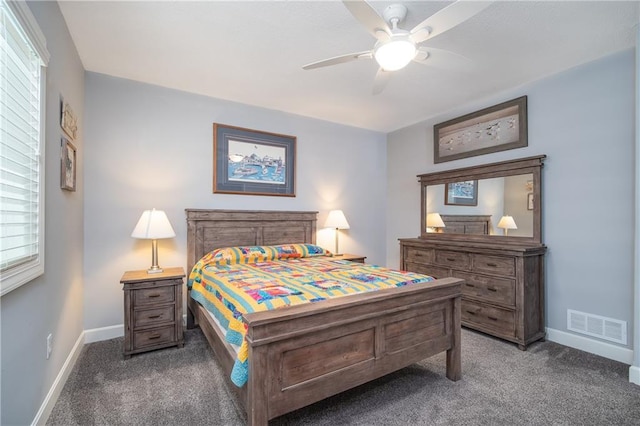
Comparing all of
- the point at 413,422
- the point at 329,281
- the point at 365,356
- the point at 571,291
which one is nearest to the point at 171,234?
the point at 329,281

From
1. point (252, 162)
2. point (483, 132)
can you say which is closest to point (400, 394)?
point (252, 162)

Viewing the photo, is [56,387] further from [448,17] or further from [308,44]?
[448,17]

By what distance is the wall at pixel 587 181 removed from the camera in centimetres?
253

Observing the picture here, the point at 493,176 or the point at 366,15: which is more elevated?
the point at 366,15

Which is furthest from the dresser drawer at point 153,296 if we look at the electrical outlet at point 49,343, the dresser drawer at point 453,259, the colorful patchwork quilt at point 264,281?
the dresser drawer at point 453,259

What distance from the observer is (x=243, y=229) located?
361 centimetres

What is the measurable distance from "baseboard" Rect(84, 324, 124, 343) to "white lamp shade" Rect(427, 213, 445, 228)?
390 centimetres

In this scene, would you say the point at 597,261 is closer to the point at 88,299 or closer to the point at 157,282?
the point at 157,282

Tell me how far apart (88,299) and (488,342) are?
3.94 m

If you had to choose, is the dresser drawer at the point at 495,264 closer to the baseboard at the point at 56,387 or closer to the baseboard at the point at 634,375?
the baseboard at the point at 634,375

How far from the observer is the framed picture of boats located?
357 cm

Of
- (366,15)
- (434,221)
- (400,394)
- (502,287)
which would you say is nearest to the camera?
(366,15)

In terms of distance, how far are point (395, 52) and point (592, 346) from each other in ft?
10.1

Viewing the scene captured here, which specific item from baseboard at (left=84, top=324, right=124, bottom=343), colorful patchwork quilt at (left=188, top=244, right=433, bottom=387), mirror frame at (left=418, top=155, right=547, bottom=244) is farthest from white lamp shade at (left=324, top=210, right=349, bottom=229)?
baseboard at (left=84, top=324, right=124, bottom=343)
